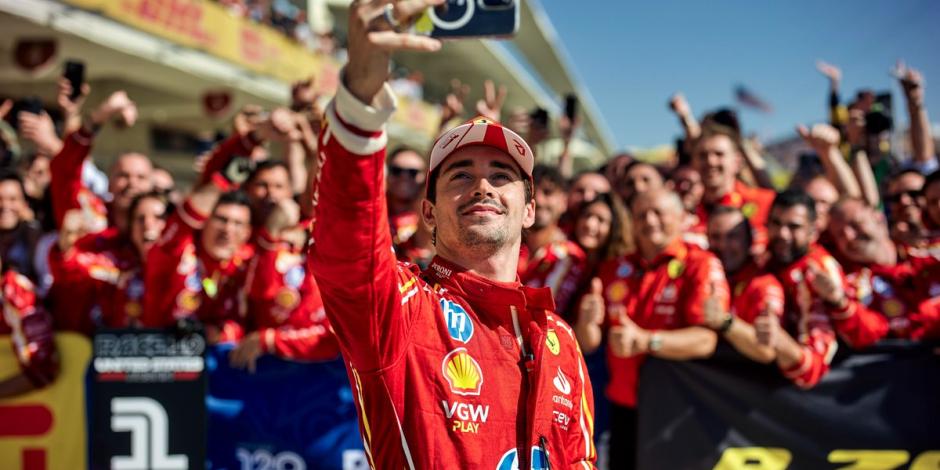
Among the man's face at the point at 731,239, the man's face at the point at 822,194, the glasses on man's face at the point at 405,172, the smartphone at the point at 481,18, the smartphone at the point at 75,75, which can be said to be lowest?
the man's face at the point at 731,239

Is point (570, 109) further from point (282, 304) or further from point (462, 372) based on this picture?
point (462, 372)

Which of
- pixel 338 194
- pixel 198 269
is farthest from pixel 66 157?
pixel 338 194

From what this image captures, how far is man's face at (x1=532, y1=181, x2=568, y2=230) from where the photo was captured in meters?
4.79

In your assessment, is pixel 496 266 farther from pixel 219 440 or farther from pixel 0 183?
pixel 0 183

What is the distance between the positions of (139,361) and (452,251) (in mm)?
2786

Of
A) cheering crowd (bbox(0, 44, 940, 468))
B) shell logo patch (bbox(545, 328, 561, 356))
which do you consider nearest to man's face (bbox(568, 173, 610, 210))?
cheering crowd (bbox(0, 44, 940, 468))

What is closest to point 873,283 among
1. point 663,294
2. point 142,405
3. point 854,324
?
point 854,324

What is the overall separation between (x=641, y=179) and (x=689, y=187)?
1.35 ft

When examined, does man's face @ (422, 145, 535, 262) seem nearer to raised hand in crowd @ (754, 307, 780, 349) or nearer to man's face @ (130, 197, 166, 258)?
raised hand in crowd @ (754, 307, 780, 349)

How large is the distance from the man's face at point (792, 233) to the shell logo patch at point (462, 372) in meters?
2.71

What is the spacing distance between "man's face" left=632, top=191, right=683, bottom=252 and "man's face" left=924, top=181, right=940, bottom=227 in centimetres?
155

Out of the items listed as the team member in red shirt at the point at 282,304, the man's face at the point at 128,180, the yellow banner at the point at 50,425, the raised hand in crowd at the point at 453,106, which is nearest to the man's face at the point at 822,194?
the raised hand in crowd at the point at 453,106

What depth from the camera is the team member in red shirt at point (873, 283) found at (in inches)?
146

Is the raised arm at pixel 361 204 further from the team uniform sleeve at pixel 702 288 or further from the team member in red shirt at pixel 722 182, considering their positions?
the team member in red shirt at pixel 722 182
